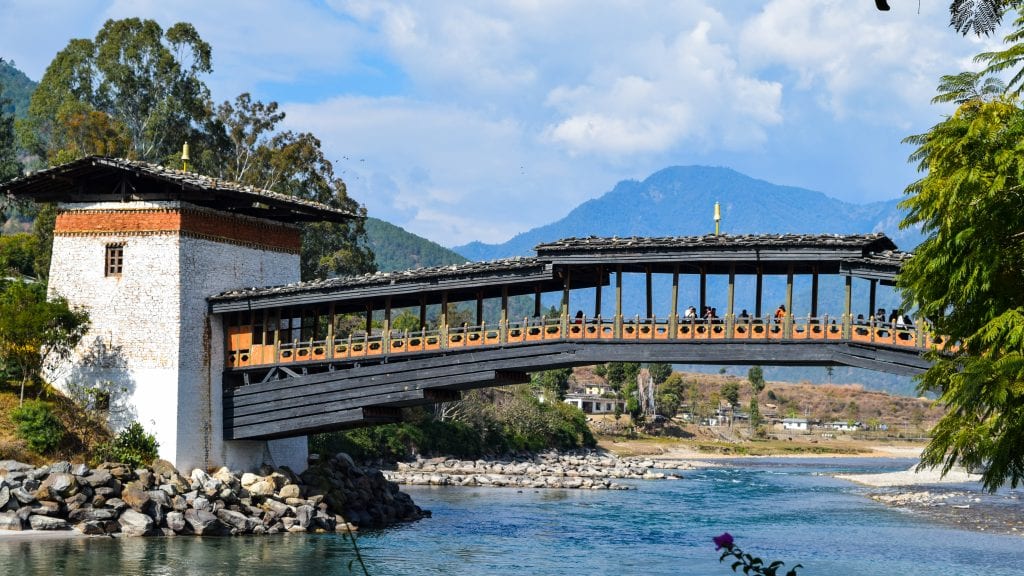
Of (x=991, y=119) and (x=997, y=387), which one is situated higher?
(x=991, y=119)

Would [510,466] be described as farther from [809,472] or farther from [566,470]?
[809,472]

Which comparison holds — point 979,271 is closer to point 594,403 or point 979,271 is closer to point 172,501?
point 172,501

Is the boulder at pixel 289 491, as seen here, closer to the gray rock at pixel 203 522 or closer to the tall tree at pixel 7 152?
the gray rock at pixel 203 522

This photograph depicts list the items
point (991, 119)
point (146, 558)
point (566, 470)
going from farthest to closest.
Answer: point (566, 470) → point (146, 558) → point (991, 119)

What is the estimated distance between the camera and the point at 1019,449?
584 inches

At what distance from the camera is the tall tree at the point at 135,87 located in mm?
59094

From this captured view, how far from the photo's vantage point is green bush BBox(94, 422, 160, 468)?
104ft

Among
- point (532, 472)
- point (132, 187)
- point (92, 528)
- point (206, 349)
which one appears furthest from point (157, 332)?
point (532, 472)

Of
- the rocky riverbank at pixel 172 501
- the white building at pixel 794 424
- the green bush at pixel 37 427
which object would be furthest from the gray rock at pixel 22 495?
the white building at pixel 794 424

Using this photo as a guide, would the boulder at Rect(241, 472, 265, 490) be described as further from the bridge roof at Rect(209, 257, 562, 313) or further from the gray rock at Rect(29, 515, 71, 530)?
the gray rock at Rect(29, 515, 71, 530)

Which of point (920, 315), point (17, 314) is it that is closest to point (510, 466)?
point (17, 314)

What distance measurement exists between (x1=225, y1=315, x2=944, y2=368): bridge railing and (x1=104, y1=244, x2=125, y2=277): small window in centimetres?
321

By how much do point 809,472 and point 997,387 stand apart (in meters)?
61.1

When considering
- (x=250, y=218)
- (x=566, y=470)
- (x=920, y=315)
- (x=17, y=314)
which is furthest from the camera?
(x=566, y=470)
